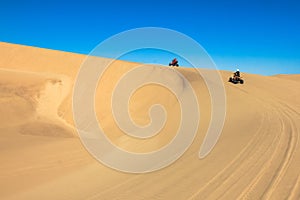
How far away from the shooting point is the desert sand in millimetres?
7430

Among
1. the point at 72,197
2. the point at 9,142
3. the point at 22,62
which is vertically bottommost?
the point at 72,197

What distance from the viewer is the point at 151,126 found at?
1611cm

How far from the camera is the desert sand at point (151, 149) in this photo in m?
7.43

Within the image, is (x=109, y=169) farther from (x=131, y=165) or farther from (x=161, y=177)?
(x=161, y=177)

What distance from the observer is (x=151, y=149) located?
468 inches

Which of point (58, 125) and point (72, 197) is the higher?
point (58, 125)

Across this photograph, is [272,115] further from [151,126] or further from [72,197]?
[72,197]

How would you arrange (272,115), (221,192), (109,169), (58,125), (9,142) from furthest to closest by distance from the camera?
1. (58,125)
2. (272,115)
3. (9,142)
4. (109,169)
5. (221,192)

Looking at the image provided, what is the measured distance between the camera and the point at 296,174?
734 cm

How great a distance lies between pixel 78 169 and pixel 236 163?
477 centimetres

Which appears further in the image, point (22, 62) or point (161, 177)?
point (22, 62)

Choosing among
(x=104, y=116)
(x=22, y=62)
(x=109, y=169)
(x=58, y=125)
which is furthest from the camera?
(x=22, y=62)

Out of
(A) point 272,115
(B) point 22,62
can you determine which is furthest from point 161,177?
(B) point 22,62

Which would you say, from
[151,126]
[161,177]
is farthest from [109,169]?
[151,126]
